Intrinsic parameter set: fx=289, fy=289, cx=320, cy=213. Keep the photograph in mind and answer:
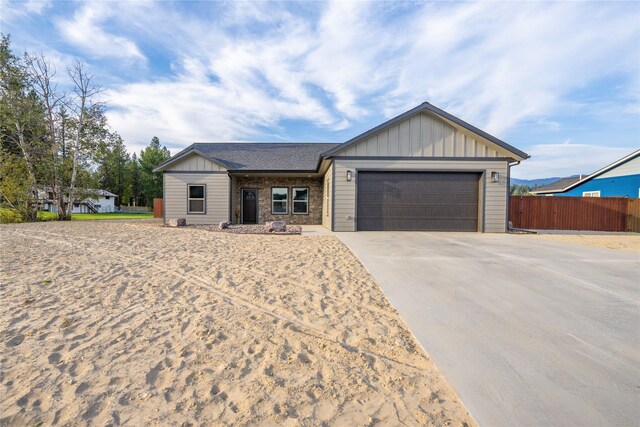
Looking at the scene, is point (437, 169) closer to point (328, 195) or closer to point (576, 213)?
point (328, 195)

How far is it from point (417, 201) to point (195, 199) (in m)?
10.7

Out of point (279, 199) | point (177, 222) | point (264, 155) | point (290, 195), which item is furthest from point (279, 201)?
point (177, 222)

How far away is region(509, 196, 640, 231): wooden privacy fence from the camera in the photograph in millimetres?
13680

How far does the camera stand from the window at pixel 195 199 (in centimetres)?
1467

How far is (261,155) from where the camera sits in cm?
1666

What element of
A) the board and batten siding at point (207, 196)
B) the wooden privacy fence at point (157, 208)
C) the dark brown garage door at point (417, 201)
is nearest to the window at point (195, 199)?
the board and batten siding at point (207, 196)

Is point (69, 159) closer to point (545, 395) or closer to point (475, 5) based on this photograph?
point (475, 5)

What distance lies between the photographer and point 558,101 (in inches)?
521

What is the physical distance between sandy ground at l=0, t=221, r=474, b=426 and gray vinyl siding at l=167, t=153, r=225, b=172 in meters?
10.2

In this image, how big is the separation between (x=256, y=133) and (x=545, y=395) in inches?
1004

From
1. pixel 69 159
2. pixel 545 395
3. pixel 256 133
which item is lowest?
pixel 545 395

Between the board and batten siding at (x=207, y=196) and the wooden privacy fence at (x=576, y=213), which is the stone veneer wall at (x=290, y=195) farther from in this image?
the wooden privacy fence at (x=576, y=213)

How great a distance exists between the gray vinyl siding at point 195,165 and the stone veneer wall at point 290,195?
5.35ft

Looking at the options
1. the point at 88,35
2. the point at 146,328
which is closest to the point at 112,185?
the point at 88,35
